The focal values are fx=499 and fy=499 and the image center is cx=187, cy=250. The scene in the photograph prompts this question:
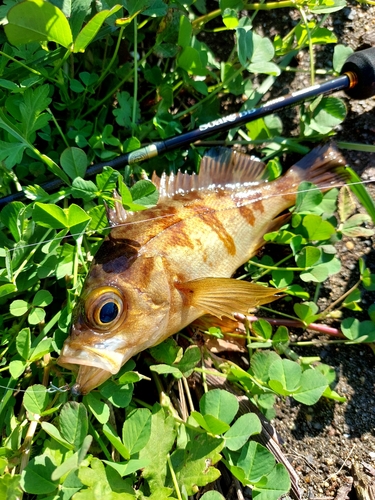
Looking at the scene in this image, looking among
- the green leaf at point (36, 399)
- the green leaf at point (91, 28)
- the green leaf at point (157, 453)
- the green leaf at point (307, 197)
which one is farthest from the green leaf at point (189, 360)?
the green leaf at point (91, 28)

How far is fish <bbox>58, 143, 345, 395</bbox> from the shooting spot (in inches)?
74.8

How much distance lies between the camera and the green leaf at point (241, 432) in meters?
1.96

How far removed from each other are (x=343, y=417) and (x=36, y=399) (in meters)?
1.45

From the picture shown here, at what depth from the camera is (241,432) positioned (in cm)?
197

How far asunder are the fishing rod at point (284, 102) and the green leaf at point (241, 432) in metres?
1.27

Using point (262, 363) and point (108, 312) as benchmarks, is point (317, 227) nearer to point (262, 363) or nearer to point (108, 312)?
point (262, 363)

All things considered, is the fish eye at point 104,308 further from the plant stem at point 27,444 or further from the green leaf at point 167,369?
the plant stem at point 27,444

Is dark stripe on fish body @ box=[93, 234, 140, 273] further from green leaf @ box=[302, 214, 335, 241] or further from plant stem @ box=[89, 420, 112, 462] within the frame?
green leaf @ box=[302, 214, 335, 241]

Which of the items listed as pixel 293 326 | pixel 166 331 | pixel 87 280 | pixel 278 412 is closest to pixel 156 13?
pixel 87 280

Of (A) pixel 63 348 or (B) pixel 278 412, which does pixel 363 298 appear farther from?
(A) pixel 63 348

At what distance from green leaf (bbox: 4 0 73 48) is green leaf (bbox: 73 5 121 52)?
0.11 ft

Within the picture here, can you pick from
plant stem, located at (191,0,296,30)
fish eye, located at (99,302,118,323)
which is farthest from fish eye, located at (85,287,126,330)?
plant stem, located at (191,0,296,30)

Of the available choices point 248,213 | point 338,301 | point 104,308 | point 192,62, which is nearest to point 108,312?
point 104,308

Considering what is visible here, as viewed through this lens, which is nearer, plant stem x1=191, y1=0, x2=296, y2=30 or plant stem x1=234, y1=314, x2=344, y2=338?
plant stem x1=234, y1=314, x2=344, y2=338
